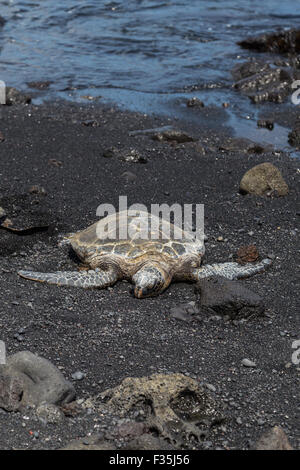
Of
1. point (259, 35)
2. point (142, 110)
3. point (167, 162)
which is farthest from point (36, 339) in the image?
point (259, 35)

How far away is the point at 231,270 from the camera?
5.81m

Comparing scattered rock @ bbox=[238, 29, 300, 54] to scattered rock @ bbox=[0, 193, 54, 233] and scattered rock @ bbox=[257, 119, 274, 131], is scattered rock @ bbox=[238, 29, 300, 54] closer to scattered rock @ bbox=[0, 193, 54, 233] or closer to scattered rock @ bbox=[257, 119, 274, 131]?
scattered rock @ bbox=[257, 119, 274, 131]

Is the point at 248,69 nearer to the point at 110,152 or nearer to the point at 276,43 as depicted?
the point at 276,43

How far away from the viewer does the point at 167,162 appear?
8.26m

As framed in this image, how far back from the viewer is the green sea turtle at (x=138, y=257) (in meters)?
5.54

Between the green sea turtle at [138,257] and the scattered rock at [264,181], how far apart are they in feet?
5.15

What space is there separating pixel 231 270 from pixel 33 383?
8.34 ft

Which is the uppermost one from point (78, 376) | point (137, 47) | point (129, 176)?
point (137, 47)

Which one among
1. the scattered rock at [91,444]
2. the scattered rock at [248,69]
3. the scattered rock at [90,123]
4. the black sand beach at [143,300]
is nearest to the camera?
the scattered rock at [91,444]

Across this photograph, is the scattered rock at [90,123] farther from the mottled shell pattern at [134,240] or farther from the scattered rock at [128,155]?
the mottled shell pattern at [134,240]

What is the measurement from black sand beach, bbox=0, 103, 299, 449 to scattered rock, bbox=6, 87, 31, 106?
0.97 metres

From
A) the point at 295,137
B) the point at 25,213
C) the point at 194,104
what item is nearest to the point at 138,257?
the point at 25,213

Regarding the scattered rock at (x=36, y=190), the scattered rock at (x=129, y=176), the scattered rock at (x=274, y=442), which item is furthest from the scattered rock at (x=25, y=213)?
the scattered rock at (x=274, y=442)

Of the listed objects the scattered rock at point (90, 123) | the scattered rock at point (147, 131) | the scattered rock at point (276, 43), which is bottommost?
the scattered rock at point (147, 131)
